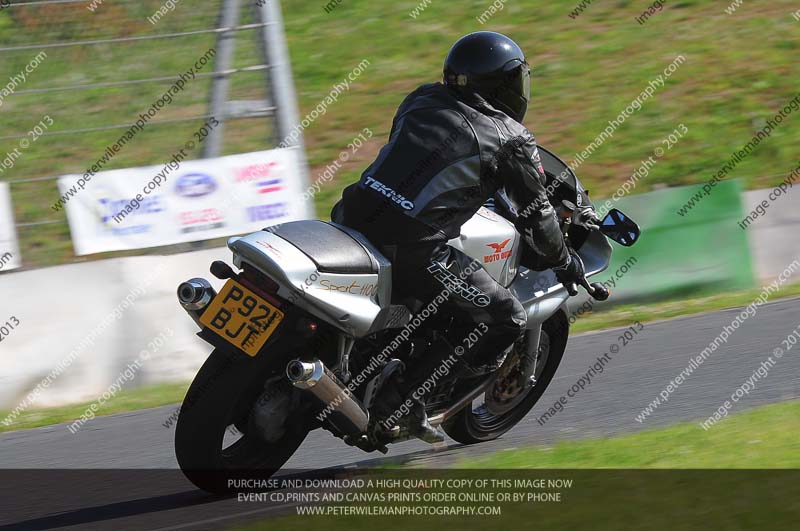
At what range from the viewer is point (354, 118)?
1389 centimetres

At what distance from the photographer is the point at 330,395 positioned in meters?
4.89

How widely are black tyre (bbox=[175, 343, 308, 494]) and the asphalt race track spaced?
0.56 ft

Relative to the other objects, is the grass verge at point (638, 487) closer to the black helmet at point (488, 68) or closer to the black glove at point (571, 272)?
the black glove at point (571, 272)

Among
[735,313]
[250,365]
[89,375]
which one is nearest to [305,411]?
[250,365]

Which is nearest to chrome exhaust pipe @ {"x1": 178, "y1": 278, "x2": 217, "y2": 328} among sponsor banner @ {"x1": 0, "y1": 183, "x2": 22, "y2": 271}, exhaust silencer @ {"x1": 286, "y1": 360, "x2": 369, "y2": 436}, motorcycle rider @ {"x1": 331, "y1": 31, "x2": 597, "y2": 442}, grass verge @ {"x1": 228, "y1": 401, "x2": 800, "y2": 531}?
exhaust silencer @ {"x1": 286, "y1": 360, "x2": 369, "y2": 436}

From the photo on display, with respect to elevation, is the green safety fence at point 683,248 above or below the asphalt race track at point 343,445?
below

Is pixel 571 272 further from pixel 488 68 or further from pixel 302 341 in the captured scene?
pixel 302 341

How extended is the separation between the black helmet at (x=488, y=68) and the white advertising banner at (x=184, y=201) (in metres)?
4.01

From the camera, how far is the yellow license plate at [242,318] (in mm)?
4777

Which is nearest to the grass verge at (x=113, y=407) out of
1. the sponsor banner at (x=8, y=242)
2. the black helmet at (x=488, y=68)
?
the sponsor banner at (x=8, y=242)

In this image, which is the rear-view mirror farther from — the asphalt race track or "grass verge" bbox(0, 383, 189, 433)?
"grass verge" bbox(0, 383, 189, 433)

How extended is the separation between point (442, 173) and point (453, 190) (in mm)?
94

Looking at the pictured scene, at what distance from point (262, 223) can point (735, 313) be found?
393cm

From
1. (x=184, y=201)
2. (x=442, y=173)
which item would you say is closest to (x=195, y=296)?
(x=442, y=173)
